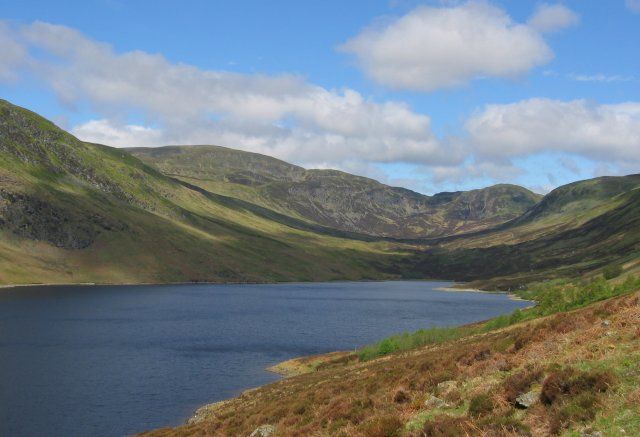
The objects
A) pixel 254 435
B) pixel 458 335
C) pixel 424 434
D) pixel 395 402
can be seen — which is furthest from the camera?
pixel 458 335

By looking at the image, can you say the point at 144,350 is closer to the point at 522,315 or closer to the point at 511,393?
the point at 522,315

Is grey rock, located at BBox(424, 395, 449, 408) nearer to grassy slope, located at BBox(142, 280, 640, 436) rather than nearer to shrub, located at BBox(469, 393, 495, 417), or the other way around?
grassy slope, located at BBox(142, 280, 640, 436)

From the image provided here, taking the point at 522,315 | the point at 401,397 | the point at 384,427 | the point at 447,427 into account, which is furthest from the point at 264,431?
the point at 522,315

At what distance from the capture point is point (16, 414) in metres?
63.0

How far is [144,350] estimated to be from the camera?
349 ft

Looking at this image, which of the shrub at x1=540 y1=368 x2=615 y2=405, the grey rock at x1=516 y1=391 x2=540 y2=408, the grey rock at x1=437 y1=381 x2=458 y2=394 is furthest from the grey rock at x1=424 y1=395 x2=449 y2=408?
the shrub at x1=540 y1=368 x2=615 y2=405

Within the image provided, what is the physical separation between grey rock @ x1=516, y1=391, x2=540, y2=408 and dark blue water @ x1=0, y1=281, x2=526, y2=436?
161ft

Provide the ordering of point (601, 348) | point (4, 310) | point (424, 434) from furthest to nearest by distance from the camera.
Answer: point (4, 310) < point (601, 348) < point (424, 434)

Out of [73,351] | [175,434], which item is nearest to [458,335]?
[175,434]

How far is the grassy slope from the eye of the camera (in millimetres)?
17656

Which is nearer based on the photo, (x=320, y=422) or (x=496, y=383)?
(x=496, y=383)

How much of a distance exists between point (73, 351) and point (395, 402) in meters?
92.9

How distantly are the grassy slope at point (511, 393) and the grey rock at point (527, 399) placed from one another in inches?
5.2

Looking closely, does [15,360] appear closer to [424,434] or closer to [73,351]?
[73,351]
